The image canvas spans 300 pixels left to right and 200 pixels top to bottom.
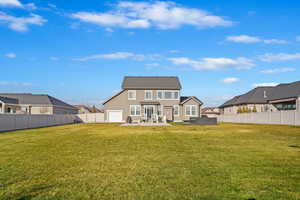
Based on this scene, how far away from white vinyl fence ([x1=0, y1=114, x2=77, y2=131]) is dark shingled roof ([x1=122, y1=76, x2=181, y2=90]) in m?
10.9

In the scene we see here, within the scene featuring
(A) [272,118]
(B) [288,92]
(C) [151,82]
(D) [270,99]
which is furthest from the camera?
(C) [151,82]

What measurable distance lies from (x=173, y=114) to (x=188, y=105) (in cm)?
264

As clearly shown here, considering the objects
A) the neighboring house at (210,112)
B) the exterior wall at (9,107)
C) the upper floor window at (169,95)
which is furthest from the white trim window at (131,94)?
the neighboring house at (210,112)

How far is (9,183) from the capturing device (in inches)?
178

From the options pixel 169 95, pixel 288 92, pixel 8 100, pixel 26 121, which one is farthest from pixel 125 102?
pixel 288 92

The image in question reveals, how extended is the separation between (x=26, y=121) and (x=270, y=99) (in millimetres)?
33409

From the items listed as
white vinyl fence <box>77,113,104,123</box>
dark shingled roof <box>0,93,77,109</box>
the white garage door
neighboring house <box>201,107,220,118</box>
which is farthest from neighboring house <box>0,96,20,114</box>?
neighboring house <box>201,107,220,118</box>

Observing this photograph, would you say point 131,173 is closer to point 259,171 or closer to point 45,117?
point 259,171

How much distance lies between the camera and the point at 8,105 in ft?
117

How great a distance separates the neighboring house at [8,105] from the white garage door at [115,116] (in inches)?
571

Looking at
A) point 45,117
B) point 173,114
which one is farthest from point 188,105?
point 45,117

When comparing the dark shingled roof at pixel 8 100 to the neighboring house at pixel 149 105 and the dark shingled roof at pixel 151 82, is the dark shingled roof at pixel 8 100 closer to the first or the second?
the neighboring house at pixel 149 105

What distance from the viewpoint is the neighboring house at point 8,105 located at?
3434cm

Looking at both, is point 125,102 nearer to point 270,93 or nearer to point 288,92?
point 288,92
